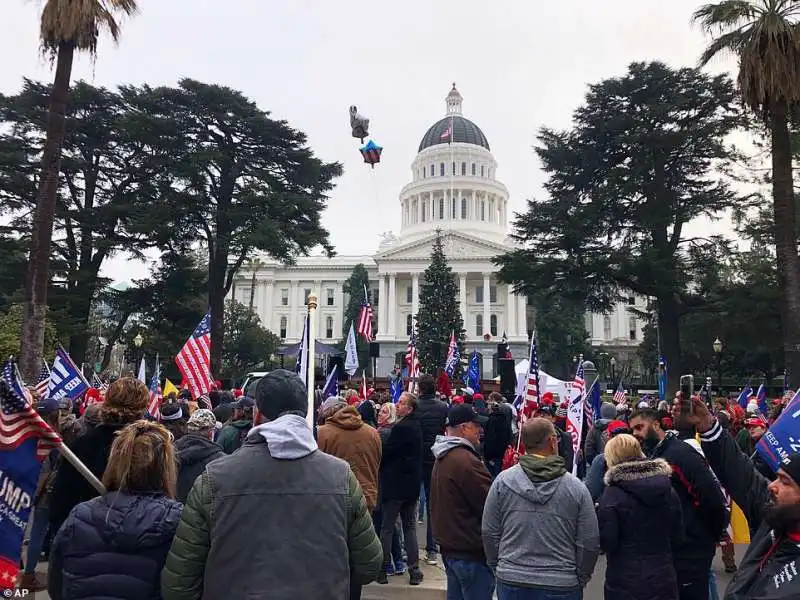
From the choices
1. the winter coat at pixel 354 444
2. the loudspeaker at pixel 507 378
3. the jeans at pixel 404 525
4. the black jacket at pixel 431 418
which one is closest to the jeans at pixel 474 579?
the winter coat at pixel 354 444

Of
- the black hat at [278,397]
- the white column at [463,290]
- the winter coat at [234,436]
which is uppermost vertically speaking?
the white column at [463,290]

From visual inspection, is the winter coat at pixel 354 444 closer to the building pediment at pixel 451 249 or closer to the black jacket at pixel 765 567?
the black jacket at pixel 765 567

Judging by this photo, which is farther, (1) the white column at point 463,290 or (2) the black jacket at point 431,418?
(1) the white column at point 463,290

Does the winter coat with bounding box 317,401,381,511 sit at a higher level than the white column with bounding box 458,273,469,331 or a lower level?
lower

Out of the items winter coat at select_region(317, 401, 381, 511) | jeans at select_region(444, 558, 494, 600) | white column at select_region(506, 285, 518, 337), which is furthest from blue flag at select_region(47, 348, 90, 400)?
white column at select_region(506, 285, 518, 337)

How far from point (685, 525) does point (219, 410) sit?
5270 mm

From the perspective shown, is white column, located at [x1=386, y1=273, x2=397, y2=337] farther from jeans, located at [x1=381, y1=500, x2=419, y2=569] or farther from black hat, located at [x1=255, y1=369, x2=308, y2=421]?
black hat, located at [x1=255, y1=369, x2=308, y2=421]

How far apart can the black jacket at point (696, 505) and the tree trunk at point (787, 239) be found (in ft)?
45.2

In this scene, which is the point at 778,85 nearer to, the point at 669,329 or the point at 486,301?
the point at 669,329

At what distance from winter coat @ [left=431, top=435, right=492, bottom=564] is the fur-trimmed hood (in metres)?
1.02

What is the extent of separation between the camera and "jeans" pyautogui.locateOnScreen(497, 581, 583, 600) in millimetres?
3672

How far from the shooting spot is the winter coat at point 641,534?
3732 millimetres

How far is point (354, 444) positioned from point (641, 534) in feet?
8.60

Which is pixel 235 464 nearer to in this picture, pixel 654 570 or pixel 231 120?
pixel 654 570
